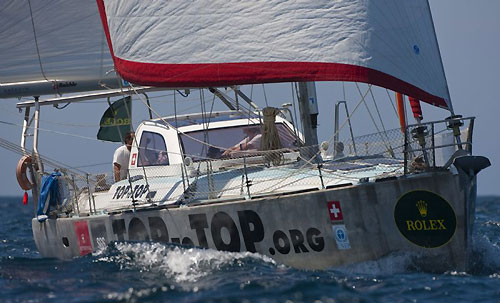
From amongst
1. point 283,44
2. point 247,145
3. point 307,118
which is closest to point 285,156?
point 247,145

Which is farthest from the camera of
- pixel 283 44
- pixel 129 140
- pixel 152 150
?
pixel 129 140

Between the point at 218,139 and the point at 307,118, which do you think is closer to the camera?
the point at 307,118

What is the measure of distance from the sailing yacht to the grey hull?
0.01 m

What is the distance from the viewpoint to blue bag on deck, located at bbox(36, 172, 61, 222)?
49.3 feet

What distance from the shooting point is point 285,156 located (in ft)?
44.8

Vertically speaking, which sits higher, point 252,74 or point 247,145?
point 252,74

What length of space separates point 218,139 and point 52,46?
345cm

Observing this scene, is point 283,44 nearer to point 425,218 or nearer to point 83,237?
point 425,218

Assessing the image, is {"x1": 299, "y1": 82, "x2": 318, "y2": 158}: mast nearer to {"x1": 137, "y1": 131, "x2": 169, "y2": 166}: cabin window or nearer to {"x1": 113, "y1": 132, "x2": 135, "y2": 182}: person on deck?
{"x1": 137, "y1": 131, "x2": 169, "y2": 166}: cabin window

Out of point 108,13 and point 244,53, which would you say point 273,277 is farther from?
point 108,13

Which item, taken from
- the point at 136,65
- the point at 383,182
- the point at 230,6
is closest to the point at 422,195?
the point at 383,182

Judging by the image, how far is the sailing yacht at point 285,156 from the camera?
10.6m

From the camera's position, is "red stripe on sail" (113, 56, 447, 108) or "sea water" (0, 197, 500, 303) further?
"red stripe on sail" (113, 56, 447, 108)

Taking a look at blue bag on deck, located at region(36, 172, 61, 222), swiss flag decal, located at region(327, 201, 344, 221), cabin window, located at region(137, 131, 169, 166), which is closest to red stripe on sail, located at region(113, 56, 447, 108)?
swiss flag decal, located at region(327, 201, 344, 221)
